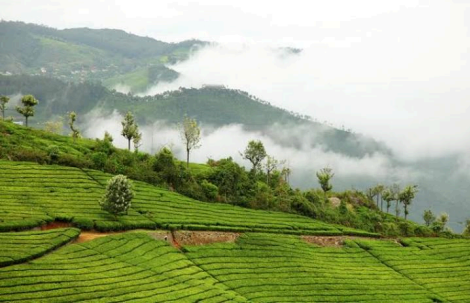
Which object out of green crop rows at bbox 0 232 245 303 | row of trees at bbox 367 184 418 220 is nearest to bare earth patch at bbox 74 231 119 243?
green crop rows at bbox 0 232 245 303

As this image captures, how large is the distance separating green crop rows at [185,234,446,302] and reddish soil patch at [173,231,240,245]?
4.35ft

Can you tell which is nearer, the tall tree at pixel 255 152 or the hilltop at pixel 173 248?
the hilltop at pixel 173 248

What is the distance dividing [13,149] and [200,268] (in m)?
30.6

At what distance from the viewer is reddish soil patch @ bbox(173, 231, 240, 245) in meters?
56.2

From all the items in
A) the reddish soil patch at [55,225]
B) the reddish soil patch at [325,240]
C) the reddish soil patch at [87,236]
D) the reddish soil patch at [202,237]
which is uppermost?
the reddish soil patch at [55,225]

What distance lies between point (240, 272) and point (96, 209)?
54.0 feet

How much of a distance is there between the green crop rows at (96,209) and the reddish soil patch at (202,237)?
2.57ft

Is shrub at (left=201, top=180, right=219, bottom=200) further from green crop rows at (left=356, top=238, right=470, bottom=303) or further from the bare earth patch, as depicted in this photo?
the bare earth patch

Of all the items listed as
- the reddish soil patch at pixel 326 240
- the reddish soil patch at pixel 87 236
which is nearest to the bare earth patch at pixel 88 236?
the reddish soil patch at pixel 87 236

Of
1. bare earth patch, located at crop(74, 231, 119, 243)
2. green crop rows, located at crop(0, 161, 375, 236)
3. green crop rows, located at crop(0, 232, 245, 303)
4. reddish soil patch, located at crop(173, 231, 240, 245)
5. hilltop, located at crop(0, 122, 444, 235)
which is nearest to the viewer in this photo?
green crop rows, located at crop(0, 232, 245, 303)

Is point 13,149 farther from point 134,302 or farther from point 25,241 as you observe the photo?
point 134,302

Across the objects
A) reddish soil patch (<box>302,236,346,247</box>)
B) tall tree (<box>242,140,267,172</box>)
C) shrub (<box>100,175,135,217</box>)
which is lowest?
reddish soil patch (<box>302,236,346,247</box>)

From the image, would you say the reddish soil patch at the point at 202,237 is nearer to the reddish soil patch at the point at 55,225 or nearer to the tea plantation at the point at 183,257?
the tea plantation at the point at 183,257

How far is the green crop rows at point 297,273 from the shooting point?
49.8 meters
